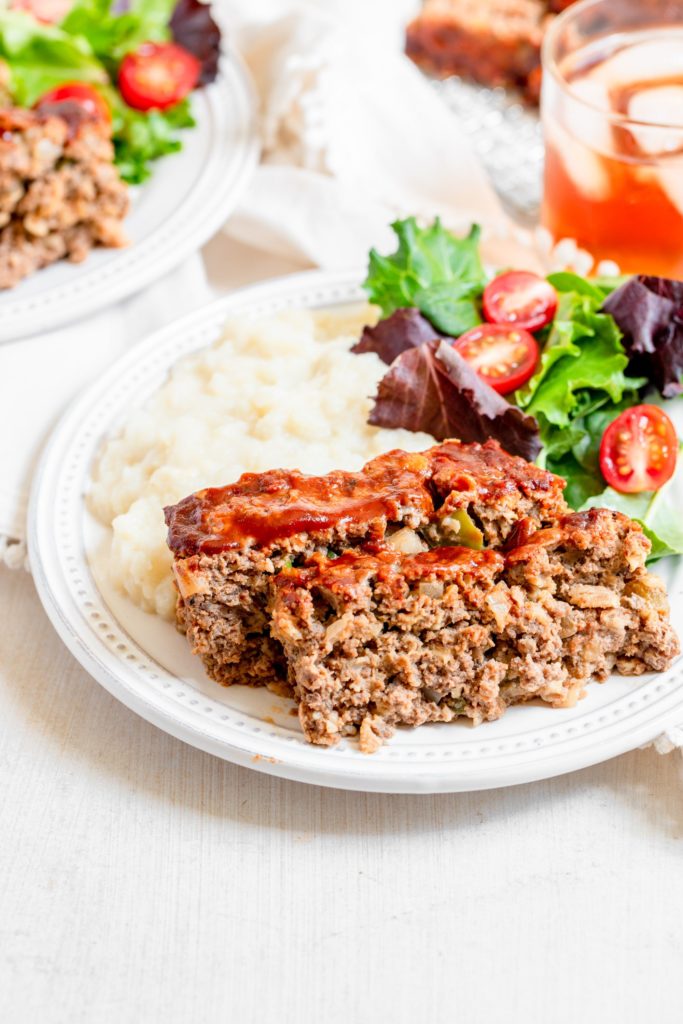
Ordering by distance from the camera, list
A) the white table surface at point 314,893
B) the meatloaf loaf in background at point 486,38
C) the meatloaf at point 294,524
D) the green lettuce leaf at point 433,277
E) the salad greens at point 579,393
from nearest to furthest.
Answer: the white table surface at point 314,893, the meatloaf at point 294,524, the salad greens at point 579,393, the green lettuce leaf at point 433,277, the meatloaf loaf in background at point 486,38

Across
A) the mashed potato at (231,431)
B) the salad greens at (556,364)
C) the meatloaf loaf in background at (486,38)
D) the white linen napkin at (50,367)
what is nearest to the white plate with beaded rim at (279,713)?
the mashed potato at (231,431)

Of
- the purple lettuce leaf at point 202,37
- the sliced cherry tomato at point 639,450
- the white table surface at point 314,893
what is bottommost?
the white table surface at point 314,893

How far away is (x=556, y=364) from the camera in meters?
5.77

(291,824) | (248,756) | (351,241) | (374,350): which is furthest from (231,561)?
(351,241)

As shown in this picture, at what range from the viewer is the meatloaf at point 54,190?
6.68m

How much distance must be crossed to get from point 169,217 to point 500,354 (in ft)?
8.21

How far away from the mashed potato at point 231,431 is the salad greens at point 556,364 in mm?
188

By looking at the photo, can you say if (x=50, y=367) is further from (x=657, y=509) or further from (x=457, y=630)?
(x=657, y=509)

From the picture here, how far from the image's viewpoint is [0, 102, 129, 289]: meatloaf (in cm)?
668

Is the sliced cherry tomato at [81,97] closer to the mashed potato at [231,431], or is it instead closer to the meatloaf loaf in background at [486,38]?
the mashed potato at [231,431]

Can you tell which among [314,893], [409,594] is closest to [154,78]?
[409,594]

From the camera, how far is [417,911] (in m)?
4.22

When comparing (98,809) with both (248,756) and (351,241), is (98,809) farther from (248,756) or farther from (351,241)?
(351,241)

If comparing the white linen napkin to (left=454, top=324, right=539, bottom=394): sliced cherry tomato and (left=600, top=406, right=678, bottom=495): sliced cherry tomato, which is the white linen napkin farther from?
(left=600, top=406, right=678, bottom=495): sliced cherry tomato
